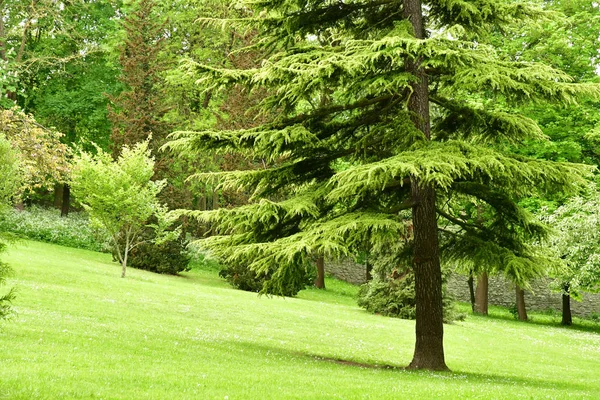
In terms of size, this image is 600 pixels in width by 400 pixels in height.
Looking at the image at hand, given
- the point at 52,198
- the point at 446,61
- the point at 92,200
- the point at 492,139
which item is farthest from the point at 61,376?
the point at 52,198

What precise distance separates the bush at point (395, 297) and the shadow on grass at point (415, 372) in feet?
43.3

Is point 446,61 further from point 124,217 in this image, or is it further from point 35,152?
point 124,217

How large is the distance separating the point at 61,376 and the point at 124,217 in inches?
647

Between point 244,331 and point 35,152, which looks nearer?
point 244,331

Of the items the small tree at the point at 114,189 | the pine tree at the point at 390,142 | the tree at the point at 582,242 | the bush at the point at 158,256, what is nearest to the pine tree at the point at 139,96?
the bush at the point at 158,256

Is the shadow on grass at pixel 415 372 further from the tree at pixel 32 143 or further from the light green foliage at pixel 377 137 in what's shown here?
the tree at pixel 32 143

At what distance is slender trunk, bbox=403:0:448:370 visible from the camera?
1274cm

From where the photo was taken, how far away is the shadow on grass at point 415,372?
12.1m

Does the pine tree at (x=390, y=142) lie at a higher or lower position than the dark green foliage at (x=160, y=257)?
higher

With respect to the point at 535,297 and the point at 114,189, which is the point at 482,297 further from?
the point at 114,189

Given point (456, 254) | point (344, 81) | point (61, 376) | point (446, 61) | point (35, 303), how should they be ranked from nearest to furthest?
point (61, 376) < point (446, 61) < point (344, 81) < point (456, 254) < point (35, 303)

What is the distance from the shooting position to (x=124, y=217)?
24.2 m

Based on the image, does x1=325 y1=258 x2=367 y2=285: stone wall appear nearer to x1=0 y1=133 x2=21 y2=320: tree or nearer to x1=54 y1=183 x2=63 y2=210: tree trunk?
→ x1=54 y1=183 x2=63 y2=210: tree trunk

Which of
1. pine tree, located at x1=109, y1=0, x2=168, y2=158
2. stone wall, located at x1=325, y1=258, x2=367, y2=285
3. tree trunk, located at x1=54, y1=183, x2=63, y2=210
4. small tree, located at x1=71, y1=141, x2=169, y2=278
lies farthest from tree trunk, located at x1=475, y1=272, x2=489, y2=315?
tree trunk, located at x1=54, y1=183, x2=63, y2=210
